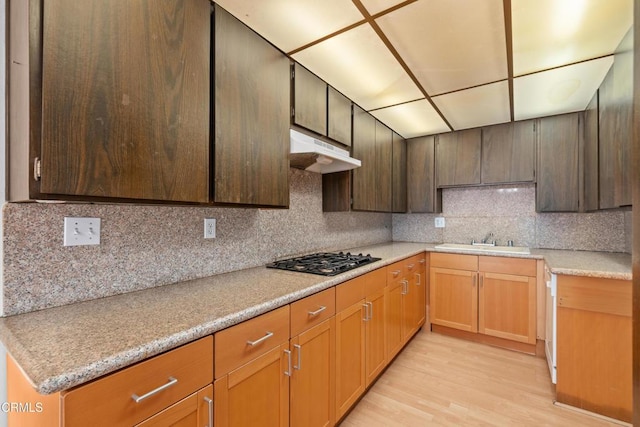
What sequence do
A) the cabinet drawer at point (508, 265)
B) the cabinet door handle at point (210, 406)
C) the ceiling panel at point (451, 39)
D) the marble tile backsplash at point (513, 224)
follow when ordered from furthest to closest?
the marble tile backsplash at point (513, 224), the cabinet drawer at point (508, 265), the ceiling panel at point (451, 39), the cabinet door handle at point (210, 406)

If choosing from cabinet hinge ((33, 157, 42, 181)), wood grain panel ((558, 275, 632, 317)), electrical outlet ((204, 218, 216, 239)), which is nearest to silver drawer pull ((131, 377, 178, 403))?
cabinet hinge ((33, 157, 42, 181))

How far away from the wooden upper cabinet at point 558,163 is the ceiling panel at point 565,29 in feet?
3.62

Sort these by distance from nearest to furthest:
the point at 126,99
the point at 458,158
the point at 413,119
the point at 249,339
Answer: the point at 126,99
the point at 249,339
the point at 413,119
the point at 458,158

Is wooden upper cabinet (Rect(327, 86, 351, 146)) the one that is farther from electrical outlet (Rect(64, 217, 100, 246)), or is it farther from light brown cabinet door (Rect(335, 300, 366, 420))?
electrical outlet (Rect(64, 217, 100, 246))

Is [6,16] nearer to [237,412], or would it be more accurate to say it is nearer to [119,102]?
[119,102]

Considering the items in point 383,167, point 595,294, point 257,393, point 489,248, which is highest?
point 383,167

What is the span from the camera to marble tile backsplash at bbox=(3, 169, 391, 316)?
102 centimetres

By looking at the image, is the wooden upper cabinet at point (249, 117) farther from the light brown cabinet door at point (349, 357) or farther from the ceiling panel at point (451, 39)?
the light brown cabinet door at point (349, 357)

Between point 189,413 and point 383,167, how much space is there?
2542mm

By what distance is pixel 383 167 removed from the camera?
9.70 ft

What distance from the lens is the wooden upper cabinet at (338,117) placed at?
7.06 ft

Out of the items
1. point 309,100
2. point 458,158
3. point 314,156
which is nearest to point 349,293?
point 314,156

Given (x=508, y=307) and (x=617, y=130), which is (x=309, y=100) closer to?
(x=617, y=130)

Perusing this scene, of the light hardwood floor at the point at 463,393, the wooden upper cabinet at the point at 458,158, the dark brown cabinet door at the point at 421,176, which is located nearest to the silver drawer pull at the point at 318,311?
the light hardwood floor at the point at 463,393
